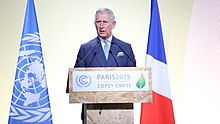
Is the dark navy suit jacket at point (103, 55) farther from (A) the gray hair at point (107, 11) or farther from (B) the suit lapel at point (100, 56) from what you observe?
(A) the gray hair at point (107, 11)

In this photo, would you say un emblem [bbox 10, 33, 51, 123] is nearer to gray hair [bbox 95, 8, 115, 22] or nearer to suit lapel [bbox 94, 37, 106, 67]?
suit lapel [bbox 94, 37, 106, 67]

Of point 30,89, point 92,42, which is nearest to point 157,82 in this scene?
point 92,42

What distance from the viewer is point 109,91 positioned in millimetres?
2803

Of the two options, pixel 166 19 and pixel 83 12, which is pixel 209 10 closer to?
pixel 166 19

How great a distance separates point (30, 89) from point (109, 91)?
0.75 m

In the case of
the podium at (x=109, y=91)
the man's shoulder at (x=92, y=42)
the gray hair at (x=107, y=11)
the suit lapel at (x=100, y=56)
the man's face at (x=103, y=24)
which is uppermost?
the gray hair at (x=107, y=11)

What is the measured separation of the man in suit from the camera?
327cm

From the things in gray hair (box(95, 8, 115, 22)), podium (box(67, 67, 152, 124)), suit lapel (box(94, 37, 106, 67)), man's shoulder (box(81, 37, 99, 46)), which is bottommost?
podium (box(67, 67, 152, 124))

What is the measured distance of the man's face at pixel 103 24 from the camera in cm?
327

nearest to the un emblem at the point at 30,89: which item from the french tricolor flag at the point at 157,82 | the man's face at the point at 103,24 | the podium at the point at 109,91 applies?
the podium at the point at 109,91

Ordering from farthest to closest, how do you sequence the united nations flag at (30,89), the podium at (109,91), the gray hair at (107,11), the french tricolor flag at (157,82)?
the gray hair at (107,11) < the french tricolor flag at (157,82) < the united nations flag at (30,89) < the podium at (109,91)

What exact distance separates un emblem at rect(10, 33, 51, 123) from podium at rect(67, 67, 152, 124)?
0.41 meters

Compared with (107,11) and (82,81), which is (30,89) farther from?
(107,11)

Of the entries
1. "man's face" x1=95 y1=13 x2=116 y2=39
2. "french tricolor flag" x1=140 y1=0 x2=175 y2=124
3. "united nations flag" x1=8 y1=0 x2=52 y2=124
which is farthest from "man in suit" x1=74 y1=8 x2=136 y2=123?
"united nations flag" x1=8 y1=0 x2=52 y2=124
